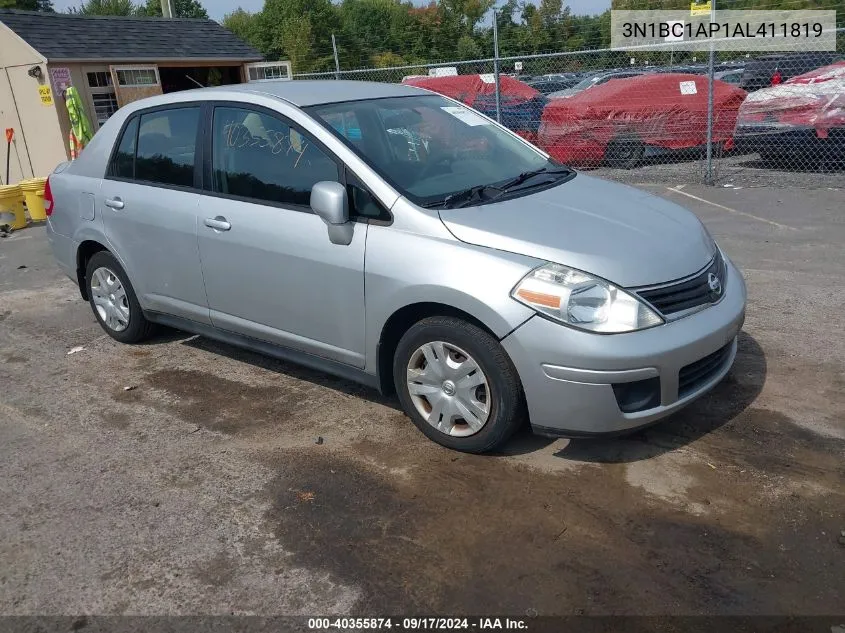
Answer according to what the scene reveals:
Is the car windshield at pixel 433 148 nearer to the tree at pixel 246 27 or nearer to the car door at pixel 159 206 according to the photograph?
the car door at pixel 159 206

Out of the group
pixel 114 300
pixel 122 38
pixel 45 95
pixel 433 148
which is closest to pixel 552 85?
pixel 122 38

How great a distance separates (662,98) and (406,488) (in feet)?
33.1

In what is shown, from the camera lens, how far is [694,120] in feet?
39.4

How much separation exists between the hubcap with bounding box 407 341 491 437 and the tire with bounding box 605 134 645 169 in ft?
31.0

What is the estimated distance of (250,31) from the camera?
61.9 m

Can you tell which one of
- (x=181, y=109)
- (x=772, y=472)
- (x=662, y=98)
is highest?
(x=181, y=109)

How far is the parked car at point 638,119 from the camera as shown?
12.0m

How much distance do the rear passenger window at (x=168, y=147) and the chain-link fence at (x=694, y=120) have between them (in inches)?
264

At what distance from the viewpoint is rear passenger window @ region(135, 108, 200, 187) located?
473 cm

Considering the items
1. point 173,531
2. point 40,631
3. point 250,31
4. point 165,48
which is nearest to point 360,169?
point 173,531

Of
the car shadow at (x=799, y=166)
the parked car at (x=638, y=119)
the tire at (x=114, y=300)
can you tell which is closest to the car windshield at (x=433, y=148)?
the tire at (x=114, y=300)

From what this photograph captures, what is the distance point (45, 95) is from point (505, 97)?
790cm

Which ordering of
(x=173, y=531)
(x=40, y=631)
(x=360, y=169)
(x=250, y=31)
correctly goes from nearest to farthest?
(x=40, y=631), (x=173, y=531), (x=360, y=169), (x=250, y=31)

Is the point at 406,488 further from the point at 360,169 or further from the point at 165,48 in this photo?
the point at 165,48
